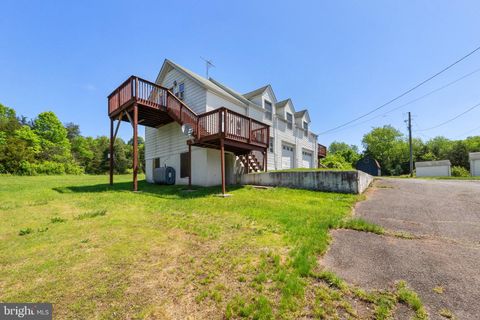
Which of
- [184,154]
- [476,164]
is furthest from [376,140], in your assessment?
[184,154]

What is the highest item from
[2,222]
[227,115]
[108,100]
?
[108,100]

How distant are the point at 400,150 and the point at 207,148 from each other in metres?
46.9

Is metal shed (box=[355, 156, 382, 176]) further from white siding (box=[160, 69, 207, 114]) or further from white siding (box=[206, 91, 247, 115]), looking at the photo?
white siding (box=[160, 69, 207, 114])

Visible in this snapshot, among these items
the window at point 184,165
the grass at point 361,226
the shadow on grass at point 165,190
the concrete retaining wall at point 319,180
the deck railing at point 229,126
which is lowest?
the grass at point 361,226

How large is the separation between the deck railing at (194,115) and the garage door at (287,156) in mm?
6028

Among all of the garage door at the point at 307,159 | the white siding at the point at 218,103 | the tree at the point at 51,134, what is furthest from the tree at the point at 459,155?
the tree at the point at 51,134

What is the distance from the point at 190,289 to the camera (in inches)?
110

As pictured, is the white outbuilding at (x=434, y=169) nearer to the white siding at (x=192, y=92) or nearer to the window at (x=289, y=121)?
the window at (x=289, y=121)

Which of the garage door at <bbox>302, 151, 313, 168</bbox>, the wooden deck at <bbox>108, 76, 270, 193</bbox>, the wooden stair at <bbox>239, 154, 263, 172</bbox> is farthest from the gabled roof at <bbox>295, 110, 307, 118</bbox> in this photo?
the wooden deck at <bbox>108, 76, 270, 193</bbox>

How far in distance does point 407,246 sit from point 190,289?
395 cm

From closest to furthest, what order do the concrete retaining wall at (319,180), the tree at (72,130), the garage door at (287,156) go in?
the concrete retaining wall at (319,180), the garage door at (287,156), the tree at (72,130)

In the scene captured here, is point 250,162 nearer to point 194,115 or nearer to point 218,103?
point 218,103

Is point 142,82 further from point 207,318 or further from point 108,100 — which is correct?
point 207,318

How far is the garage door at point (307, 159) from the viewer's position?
2076cm
